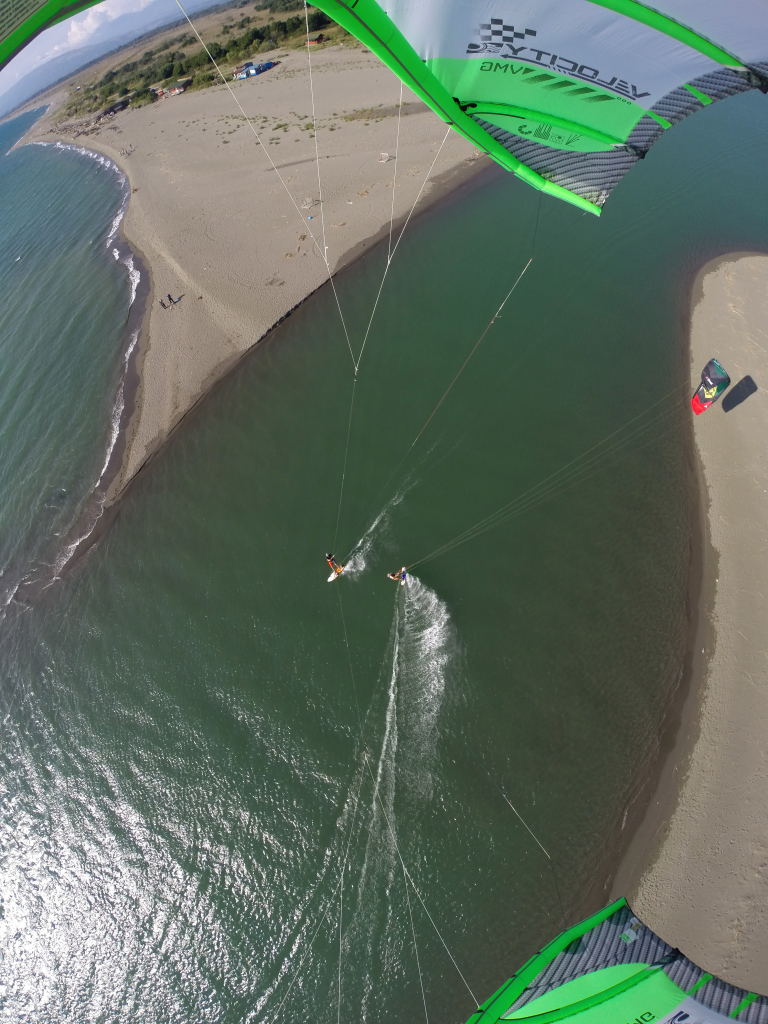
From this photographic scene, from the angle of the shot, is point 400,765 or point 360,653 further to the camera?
point 360,653

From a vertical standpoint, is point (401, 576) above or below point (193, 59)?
below

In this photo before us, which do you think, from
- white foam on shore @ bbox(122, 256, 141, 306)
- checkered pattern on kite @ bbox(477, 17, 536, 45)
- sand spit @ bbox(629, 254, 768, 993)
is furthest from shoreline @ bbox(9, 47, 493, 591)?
sand spit @ bbox(629, 254, 768, 993)

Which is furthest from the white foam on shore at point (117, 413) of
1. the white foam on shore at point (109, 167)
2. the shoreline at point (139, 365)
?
the white foam on shore at point (109, 167)

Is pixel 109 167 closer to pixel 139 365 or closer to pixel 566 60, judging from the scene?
pixel 139 365

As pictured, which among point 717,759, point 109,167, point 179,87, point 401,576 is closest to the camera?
point 717,759

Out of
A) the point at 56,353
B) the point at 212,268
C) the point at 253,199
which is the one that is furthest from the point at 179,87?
the point at 56,353

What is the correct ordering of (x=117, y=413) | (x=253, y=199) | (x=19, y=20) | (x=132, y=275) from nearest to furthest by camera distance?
(x=19, y=20), (x=117, y=413), (x=132, y=275), (x=253, y=199)
